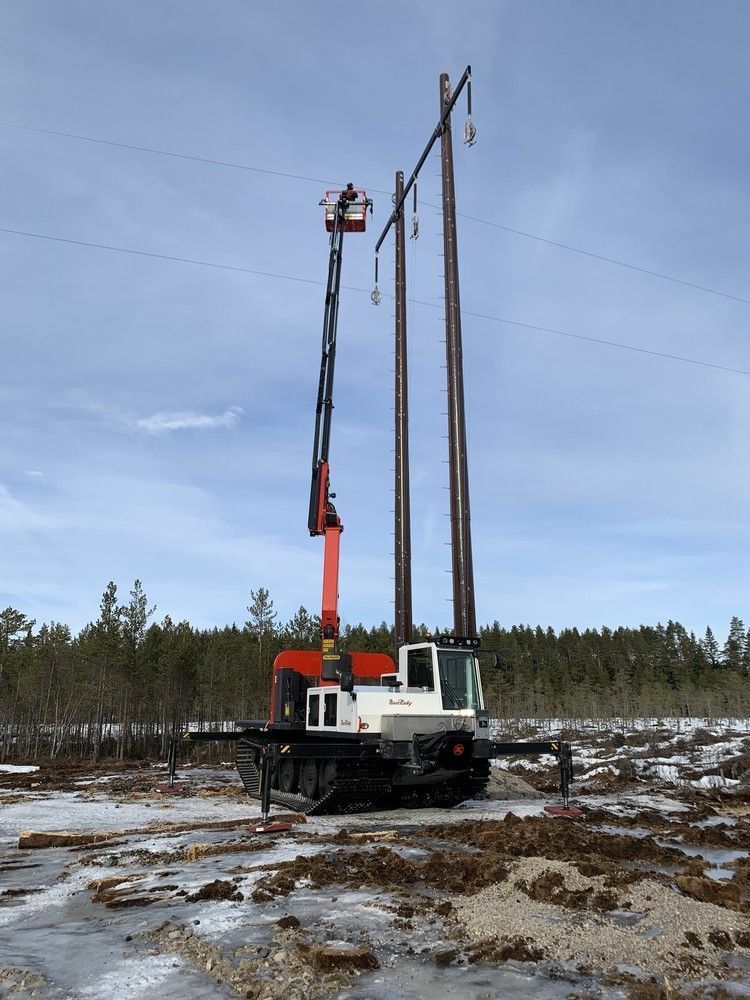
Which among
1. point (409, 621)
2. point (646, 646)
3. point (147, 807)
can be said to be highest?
point (646, 646)

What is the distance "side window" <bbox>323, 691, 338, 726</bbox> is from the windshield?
2608 mm

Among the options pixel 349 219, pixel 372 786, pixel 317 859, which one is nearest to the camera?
pixel 317 859

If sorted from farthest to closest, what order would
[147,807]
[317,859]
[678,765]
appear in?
[678,765] < [147,807] < [317,859]

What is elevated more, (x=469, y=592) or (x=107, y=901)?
(x=469, y=592)

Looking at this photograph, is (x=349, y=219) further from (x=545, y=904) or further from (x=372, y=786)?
(x=545, y=904)

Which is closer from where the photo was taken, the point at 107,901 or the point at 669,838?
the point at 107,901

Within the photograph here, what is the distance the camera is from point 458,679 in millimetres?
14250

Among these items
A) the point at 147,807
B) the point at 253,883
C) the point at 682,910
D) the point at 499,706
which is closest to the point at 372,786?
the point at 147,807

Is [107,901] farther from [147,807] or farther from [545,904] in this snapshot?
[147,807]

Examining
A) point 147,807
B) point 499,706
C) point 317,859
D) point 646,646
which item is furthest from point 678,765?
point 646,646

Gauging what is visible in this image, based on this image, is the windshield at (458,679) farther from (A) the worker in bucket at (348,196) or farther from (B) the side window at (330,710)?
(A) the worker in bucket at (348,196)

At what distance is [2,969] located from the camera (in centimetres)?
508

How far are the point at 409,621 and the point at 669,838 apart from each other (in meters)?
12.0

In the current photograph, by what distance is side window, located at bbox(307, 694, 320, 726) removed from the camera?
16275mm
